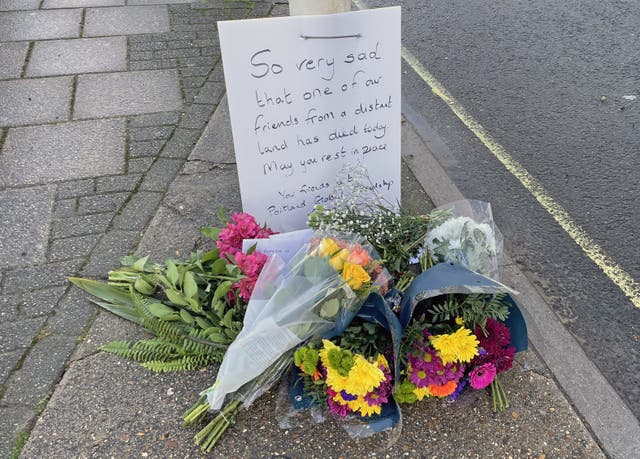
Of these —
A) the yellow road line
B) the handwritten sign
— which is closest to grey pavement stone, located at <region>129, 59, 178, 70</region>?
the yellow road line

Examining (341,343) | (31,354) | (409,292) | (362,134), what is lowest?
(31,354)

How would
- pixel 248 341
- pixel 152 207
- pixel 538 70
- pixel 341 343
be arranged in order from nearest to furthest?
pixel 248 341 < pixel 341 343 < pixel 152 207 < pixel 538 70

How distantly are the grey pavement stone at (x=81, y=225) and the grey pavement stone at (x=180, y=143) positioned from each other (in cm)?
62

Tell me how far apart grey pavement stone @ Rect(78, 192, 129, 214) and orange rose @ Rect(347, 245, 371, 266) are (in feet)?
4.81

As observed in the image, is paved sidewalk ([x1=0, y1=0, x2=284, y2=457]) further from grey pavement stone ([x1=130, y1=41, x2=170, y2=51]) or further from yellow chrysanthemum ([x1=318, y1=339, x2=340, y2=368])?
yellow chrysanthemum ([x1=318, y1=339, x2=340, y2=368])

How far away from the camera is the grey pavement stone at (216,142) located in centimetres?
330

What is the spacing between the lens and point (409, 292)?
1.90 metres

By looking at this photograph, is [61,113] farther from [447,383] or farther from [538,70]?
[538,70]

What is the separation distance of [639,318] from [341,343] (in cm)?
141

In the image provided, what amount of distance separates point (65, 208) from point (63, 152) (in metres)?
0.57

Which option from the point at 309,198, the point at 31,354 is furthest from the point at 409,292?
the point at 31,354

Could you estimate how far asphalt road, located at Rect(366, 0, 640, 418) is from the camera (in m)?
2.55

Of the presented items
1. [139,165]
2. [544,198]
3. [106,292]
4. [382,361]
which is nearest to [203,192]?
[139,165]

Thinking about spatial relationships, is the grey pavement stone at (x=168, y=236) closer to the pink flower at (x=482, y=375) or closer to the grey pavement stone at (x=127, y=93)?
the grey pavement stone at (x=127, y=93)
